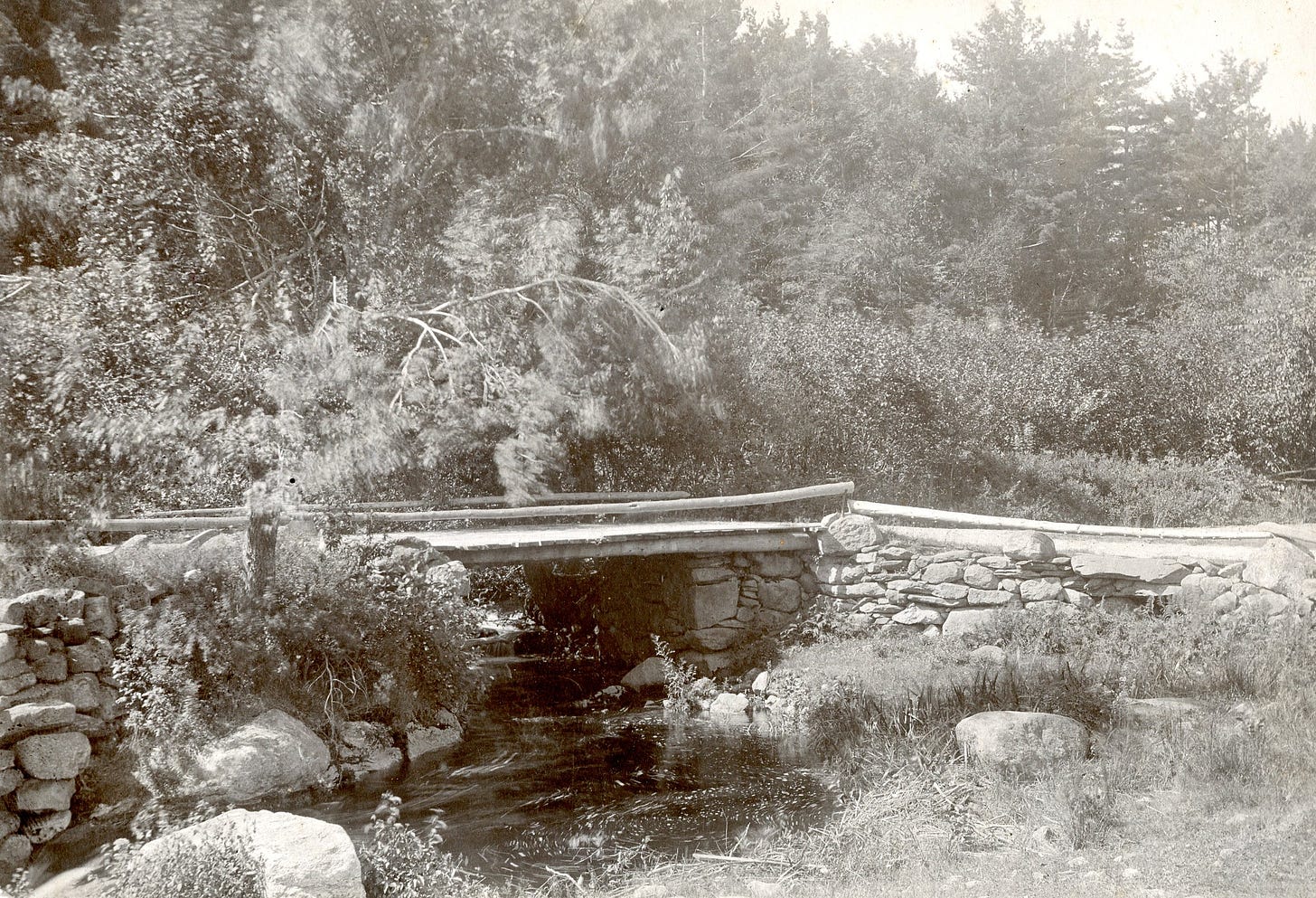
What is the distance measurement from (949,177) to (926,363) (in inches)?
99.3

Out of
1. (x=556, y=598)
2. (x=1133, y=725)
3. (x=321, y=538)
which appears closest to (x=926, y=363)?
(x=556, y=598)

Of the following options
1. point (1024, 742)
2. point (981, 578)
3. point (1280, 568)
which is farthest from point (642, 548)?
point (1280, 568)

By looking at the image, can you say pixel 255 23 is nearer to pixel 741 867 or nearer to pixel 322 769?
pixel 322 769

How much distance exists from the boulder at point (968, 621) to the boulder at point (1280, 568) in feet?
7.48

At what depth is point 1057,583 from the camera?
9.77 m

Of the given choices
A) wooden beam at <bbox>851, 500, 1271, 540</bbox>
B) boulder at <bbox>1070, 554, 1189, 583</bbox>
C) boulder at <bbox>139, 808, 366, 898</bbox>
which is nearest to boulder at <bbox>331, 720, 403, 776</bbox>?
boulder at <bbox>139, 808, 366, 898</bbox>

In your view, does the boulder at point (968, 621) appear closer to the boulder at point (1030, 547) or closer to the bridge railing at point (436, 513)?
the boulder at point (1030, 547)

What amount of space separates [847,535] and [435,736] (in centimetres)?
479

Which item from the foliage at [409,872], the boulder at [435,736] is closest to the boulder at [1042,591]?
the boulder at [435,736]

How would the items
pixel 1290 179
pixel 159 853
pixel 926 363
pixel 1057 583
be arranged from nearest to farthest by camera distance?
1. pixel 159 853
2. pixel 1057 583
3. pixel 1290 179
4. pixel 926 363

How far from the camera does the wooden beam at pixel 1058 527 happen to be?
9.44 m

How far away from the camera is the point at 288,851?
15.7ft

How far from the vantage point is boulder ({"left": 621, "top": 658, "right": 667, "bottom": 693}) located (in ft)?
34.2

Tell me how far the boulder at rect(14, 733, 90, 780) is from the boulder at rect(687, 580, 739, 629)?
6.06m
